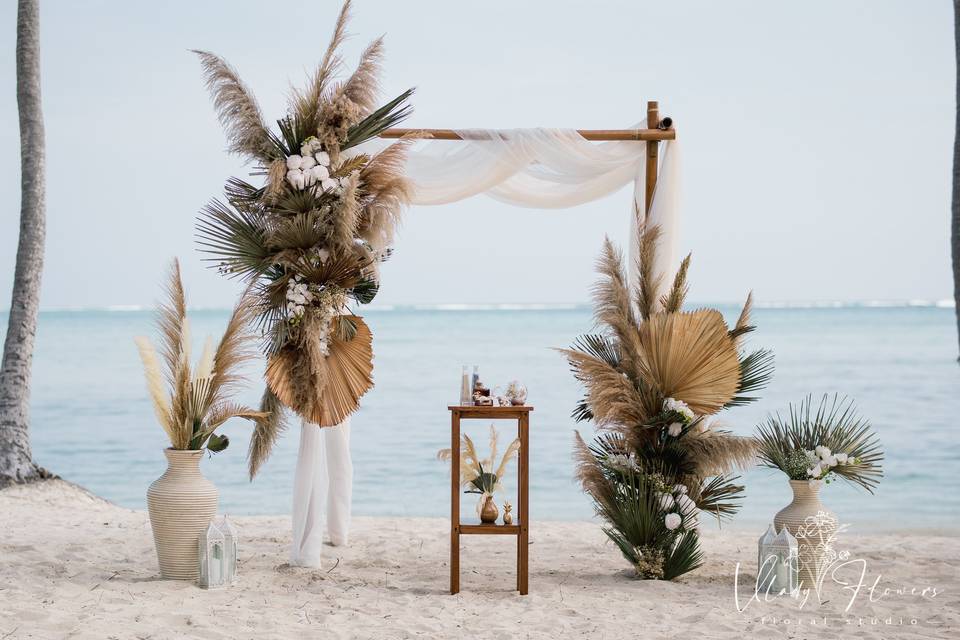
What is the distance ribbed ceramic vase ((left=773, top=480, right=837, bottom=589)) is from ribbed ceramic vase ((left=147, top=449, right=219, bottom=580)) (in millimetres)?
2743

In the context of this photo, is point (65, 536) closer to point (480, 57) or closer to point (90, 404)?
point (90, 404)

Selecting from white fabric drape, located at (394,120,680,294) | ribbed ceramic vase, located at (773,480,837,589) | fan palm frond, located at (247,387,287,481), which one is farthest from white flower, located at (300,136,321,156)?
ribbed ceramic vase, located at (773,480,837,589)

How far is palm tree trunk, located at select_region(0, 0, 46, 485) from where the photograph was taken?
7.38 m

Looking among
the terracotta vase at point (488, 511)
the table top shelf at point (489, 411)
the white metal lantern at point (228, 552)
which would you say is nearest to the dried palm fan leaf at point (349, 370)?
the table top shelf at point (489, 411)

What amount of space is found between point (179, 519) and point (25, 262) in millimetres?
3542

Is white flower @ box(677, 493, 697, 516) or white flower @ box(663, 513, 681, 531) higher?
white flower @ box(677, 493, 697, 516)

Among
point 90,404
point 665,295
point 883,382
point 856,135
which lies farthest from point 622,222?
point 665,295

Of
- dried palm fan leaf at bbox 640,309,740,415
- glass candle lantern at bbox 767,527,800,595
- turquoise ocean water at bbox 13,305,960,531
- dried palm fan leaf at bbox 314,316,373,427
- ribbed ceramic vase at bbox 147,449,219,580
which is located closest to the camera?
glass candle lantern at bbox 767,527,800,595

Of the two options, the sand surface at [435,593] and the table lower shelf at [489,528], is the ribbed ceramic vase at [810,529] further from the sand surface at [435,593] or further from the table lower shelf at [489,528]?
the table lower shelf at [489,528]

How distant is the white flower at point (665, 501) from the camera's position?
4918 mm

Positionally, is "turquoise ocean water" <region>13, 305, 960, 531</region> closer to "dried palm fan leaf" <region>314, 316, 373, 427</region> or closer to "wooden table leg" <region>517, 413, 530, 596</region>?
"wooden table leg" <region>517, 413, 530, 596</region>

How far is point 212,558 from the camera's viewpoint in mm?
4719

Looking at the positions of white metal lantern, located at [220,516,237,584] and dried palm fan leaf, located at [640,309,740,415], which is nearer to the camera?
white metal lantern, located at [220,516,237,584]

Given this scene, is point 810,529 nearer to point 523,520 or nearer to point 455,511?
point 523,520
